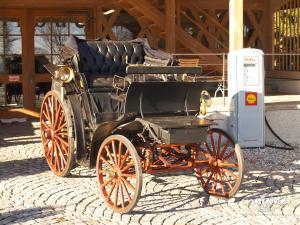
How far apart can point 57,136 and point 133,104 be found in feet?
5.82

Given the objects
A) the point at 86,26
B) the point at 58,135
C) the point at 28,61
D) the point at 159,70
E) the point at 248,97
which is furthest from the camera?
the point at 86,26

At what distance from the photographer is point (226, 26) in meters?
14.3

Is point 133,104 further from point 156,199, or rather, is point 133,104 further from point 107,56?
point 107,56

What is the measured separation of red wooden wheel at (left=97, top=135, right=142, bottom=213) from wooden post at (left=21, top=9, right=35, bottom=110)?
24.0 feet

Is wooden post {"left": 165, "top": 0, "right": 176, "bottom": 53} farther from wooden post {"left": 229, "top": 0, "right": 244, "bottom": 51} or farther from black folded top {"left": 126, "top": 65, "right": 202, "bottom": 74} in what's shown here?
black folded top {"left": 126, "top": 65, "right": 202, "bottom": 74}

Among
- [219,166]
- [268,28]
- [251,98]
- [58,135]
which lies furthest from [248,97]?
[268,28]

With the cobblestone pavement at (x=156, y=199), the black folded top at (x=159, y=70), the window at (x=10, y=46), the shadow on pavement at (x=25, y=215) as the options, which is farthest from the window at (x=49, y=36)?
the shadow on pavement at (x=25, y=215)

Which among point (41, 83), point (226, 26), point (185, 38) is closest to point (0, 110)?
point (41, 83)

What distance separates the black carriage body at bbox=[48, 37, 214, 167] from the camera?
5.45 meters

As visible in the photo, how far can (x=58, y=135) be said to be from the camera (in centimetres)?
711

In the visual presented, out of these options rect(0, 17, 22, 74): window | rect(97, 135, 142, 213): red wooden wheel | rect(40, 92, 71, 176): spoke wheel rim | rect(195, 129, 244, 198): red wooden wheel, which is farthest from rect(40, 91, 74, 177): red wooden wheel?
rect(0, 17, 22, 74): window

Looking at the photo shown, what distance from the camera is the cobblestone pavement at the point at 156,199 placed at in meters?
5.31

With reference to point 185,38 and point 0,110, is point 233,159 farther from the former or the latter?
point 0,110

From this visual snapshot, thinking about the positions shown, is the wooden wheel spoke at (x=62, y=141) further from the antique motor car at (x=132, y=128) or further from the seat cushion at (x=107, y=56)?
the seat cushion at (x=107, y=56)
